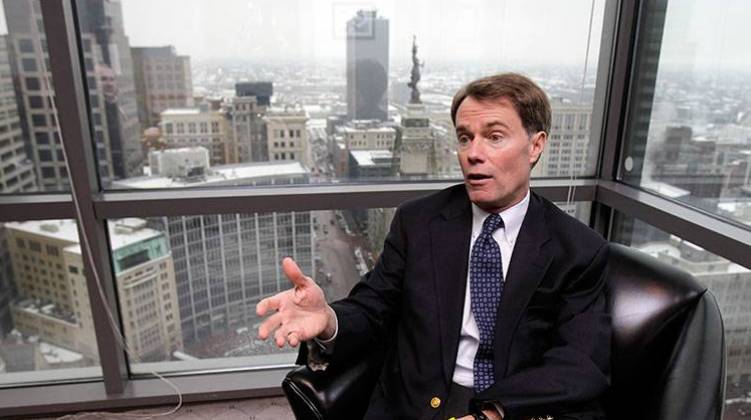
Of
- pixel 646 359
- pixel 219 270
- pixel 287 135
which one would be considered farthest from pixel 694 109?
pixel 219 270

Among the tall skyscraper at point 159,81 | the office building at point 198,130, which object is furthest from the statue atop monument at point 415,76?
the tall skyscraper at point 159,81

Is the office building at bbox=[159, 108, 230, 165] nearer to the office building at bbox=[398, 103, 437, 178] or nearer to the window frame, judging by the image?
the window frame

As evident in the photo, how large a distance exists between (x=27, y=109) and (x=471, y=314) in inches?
74.5

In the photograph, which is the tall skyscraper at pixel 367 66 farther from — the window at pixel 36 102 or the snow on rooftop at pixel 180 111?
the window at pixel 36 102

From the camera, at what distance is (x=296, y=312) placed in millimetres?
1142

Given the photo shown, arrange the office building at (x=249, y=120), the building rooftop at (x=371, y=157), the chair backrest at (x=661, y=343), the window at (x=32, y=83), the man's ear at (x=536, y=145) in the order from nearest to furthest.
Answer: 1. the chair backrest at (x=661, y=343)
2. the man's ear at (x=536, y=145)
3. the window at (x=32, y=83)
4. the office building at (x=249, y=120)
5. the building rooftop at (x=371, y=157)

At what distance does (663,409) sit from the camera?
3.51ft

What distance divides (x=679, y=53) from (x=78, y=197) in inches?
98.9

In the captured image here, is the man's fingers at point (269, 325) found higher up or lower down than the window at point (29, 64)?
lower down

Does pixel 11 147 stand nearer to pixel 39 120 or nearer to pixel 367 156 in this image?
pixel 39 120

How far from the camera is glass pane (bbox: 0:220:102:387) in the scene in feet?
6.83

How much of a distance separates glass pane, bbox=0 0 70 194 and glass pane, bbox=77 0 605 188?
6.3 inches

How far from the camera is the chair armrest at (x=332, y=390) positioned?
4.11 feet

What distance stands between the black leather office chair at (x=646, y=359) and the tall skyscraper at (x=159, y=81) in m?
1.33
